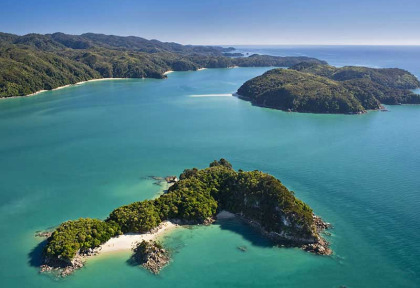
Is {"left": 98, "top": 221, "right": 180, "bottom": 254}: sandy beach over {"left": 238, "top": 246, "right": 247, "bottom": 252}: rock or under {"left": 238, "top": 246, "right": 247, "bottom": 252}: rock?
over

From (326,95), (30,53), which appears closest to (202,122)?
(326,95)

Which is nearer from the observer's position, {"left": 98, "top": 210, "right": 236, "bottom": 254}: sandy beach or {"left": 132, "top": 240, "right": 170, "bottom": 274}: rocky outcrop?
{"left": 132, "top": 240, "right": 170, "bottom": 274}: rocky outcrop

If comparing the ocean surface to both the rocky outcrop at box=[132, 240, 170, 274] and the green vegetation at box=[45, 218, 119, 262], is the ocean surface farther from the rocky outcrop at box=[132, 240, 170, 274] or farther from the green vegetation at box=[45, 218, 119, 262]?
the green vegetation at box=[45, 218, 119, 262]

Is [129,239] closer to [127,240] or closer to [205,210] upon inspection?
[127,240]

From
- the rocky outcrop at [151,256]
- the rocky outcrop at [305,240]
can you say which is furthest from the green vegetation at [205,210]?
the rocky outcrop at [151,256]

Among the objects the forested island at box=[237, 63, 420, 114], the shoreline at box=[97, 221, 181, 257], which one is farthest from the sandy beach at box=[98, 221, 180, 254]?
the forested island at box=[237, 63, 420, 114]

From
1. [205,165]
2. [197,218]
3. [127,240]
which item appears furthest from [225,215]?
[205,165]

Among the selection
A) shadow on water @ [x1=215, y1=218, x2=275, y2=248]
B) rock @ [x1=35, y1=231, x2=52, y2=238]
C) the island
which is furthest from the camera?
rock @ [x1=35, y1=231, x2=52, y2=238]

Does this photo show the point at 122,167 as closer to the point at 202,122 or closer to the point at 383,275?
the point at 202,122
